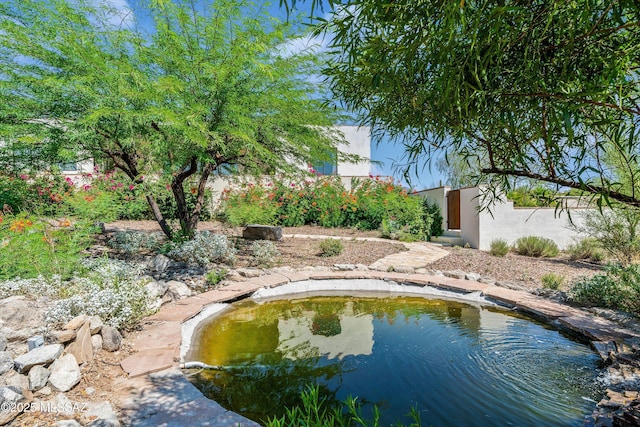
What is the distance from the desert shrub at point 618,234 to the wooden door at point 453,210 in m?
4.27

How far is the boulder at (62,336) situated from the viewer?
2756 millimetres

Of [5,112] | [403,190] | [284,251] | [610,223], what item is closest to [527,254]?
[610,223]

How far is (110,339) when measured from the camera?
3.19m

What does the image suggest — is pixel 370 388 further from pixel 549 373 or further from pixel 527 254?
pixel 527 254

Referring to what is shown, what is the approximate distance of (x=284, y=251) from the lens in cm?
822

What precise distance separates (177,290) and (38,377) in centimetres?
257

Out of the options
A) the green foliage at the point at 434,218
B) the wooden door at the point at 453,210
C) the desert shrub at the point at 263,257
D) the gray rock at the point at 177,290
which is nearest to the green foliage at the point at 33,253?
the gray rock at the point at 177,290

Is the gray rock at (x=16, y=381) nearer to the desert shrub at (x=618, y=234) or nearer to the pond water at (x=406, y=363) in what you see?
the pond water at (x=406, y=363)

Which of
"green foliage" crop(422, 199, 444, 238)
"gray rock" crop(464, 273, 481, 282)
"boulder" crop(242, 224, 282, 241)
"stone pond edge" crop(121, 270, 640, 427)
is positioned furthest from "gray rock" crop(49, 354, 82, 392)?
"green foliage" crop(422, 199, 444, 238)

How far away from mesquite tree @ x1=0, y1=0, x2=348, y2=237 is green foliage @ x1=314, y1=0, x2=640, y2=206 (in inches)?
129

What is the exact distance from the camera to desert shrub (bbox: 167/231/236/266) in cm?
623

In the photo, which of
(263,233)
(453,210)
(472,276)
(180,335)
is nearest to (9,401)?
(180,335)

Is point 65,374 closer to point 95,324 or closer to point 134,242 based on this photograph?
point 95,324

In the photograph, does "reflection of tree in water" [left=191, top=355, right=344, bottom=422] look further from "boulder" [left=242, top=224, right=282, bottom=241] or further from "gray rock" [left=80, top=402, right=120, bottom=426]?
"boulder" [left=242, top=224, right=282, bottom=241]
